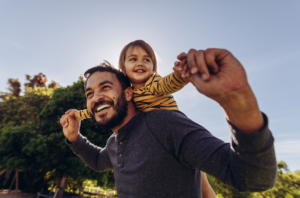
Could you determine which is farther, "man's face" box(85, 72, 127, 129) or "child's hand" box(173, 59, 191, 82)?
"man's face" box(85, 72, 127, 129)

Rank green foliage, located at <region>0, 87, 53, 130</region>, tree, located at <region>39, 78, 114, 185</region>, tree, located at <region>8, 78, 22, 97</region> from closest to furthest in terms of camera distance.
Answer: tree, located at <region>39, 78, 114, 185</region>
green foliage, located at <region>0, 87, 53, 130</region>
tree, located at <region>8, 78, 22, 97</region>

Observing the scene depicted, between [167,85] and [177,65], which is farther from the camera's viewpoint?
[167,85]

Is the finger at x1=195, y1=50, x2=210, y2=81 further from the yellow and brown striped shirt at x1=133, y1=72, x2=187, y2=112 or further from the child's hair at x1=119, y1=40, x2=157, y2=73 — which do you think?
the child's hair at x1=119, y1=40, x2=157, y2=73

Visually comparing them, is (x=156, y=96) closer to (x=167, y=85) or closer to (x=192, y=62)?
(x=167, y=85)

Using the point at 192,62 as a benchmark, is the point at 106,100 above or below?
above

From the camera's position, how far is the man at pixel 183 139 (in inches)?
33.3

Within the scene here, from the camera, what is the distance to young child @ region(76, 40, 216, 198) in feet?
5.42

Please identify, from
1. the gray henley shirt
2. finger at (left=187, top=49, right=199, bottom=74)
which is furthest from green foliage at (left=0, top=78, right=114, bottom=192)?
finger at (left=187, top=49, right=199, bottom=74)

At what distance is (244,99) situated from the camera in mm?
822

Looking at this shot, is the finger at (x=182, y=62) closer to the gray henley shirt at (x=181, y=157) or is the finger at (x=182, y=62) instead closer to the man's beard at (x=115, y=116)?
the gray henley shirt at (x=181, y=157)

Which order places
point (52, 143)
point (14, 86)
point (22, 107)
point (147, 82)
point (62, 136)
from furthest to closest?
point (14, 86), point (22, 107), point (62, 136), point (52, 143), point (147, 82)

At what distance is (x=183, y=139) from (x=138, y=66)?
4.46 feet

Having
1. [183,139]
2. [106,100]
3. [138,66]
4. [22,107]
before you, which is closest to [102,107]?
[106,100]

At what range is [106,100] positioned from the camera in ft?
6.31
